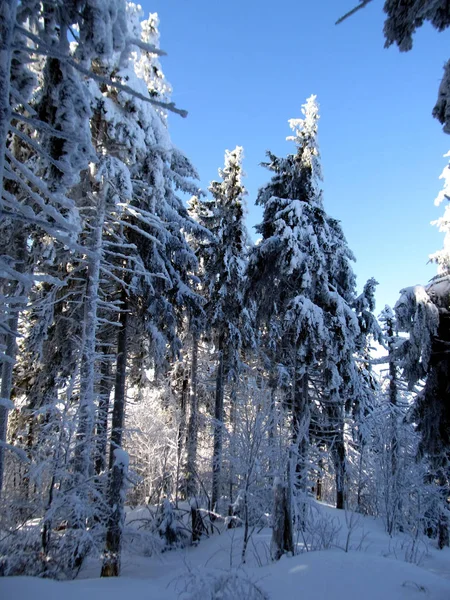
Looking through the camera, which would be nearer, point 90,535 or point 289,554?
point 289,554

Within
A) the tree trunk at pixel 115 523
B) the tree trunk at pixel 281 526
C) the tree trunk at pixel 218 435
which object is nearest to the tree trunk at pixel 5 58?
the tree trunk at pixel 115 523

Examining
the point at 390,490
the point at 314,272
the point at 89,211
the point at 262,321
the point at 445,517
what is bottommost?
the point at 445,517

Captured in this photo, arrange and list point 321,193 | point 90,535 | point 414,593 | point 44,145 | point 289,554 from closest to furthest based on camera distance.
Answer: point 44,145 → point 414,593 → point 289,554 → point 90,535 → point 321,193

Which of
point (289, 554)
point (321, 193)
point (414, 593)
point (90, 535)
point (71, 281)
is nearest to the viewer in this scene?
point (414, 593)

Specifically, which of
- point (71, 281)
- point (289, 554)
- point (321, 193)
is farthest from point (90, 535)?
point (321, 193)

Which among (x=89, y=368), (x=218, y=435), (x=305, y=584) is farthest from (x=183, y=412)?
(x=305, y=584)

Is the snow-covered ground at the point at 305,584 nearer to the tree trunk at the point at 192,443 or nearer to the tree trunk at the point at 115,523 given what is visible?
the tree trunk at the point at 115,523

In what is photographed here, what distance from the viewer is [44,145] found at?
3.68 metres

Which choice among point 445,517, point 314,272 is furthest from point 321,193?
point 445,517

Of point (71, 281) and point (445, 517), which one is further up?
point (71, 281)

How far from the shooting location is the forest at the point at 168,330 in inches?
181

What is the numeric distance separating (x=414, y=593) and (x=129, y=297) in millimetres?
10985

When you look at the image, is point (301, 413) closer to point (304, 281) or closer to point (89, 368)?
point (304, 281)

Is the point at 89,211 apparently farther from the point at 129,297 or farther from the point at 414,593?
the point at 414,593
